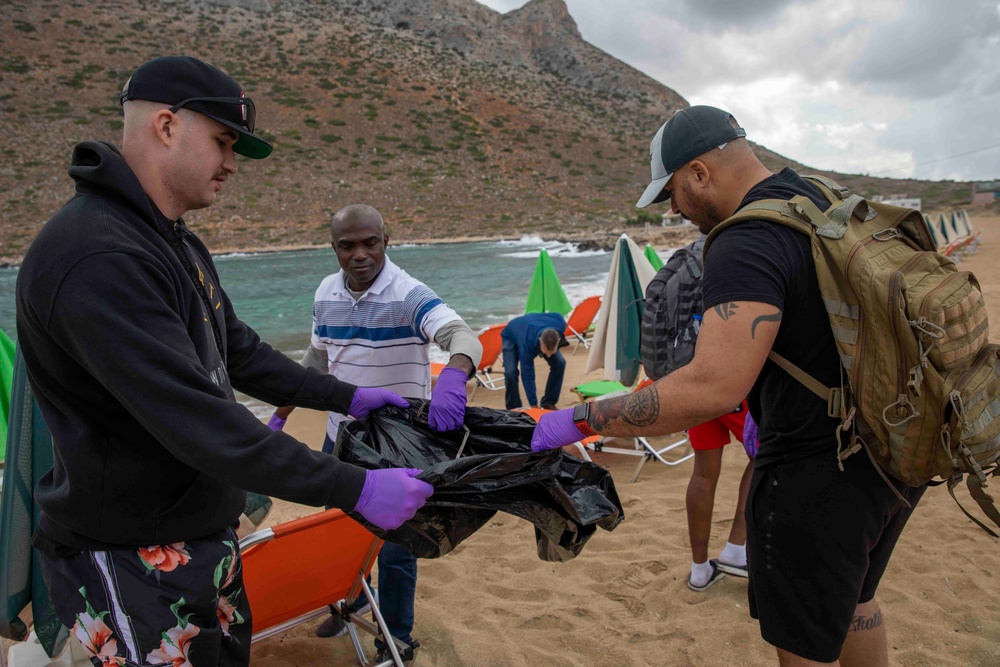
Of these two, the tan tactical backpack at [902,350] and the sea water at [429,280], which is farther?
the sea water at [429,280]

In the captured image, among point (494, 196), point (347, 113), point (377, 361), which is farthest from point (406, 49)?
point (377, 361)

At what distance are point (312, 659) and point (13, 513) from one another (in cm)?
133

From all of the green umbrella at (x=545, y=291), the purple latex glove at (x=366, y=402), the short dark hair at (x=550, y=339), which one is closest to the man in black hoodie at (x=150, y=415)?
the purple latex glove at (x=366, y=402)

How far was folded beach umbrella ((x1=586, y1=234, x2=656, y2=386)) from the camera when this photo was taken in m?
5.48

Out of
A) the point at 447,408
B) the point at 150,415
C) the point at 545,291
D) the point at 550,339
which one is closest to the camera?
the point at 150,415

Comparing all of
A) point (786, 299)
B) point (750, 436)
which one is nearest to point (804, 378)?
point (786, 299)

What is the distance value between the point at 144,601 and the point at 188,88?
111 cm

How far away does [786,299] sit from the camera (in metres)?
1.48

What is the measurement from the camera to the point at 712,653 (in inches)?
99.2

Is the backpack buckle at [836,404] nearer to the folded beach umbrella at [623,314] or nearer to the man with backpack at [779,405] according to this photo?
the man with backpack at [779,405]

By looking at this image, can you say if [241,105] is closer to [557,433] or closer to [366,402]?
[366,402]

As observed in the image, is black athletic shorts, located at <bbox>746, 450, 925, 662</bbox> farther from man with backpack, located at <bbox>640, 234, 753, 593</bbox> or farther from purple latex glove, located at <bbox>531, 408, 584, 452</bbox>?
man with backpack, located at <bbox>640, 234, 753, 593</bbox>

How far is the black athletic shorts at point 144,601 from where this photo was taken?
1348mm

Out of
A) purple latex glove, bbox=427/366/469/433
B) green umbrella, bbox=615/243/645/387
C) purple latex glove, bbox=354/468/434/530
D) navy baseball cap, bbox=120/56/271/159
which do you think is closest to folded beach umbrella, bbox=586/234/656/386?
green umbrella, bbox=615/243/645/387
